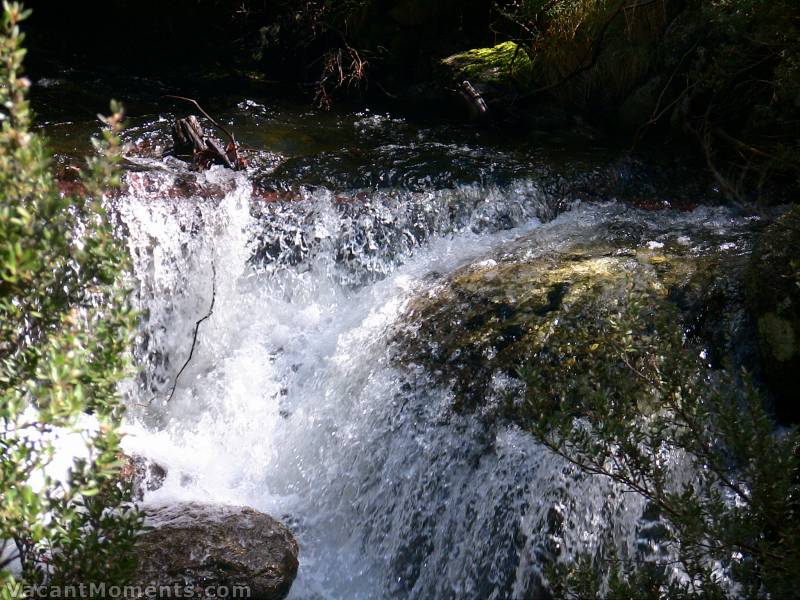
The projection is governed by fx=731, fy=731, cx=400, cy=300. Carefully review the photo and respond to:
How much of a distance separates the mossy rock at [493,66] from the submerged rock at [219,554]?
5632 millimetres

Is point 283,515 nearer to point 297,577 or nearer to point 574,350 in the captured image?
point 297,577

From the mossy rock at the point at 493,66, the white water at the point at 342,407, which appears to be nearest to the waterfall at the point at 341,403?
the white water at the point at 342,407

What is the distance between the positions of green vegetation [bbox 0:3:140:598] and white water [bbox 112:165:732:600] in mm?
1903

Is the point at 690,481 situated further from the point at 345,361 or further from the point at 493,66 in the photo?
the point at 493,66

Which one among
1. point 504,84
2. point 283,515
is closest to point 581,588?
point 283,515

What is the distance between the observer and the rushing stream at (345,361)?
3.77m

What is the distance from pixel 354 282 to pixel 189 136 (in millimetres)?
2109

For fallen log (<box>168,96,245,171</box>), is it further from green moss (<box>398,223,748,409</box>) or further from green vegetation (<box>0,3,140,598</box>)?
green vegetation (<box>0,3,140,598</box>)

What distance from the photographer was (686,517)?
2414 millimetres

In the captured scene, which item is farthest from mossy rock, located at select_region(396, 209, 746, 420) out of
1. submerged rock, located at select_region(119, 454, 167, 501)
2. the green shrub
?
submerged rock, located at select_region(119, 454, 167, 501)

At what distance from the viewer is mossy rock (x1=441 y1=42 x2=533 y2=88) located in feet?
25.8

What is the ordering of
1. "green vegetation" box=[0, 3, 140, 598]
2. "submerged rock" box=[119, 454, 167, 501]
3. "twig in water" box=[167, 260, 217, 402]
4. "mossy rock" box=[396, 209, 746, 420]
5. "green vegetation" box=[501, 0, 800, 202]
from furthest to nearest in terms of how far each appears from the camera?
1. "green vegetation" box=[501, 0, 800, 202]
2. "twig in water" box=[167, 260, 217, 402]
3. "submerged rock" box=[119, 454, 167, 501]
4. "mossy rock" box=[396, 209, 746, 420]
5. "green vegetation" box=[0, 3, 140, 598]

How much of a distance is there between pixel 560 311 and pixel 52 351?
3.08 m

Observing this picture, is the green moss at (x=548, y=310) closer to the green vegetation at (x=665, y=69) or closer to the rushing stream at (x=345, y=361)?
the rushing stream at (x=345, y=361)
